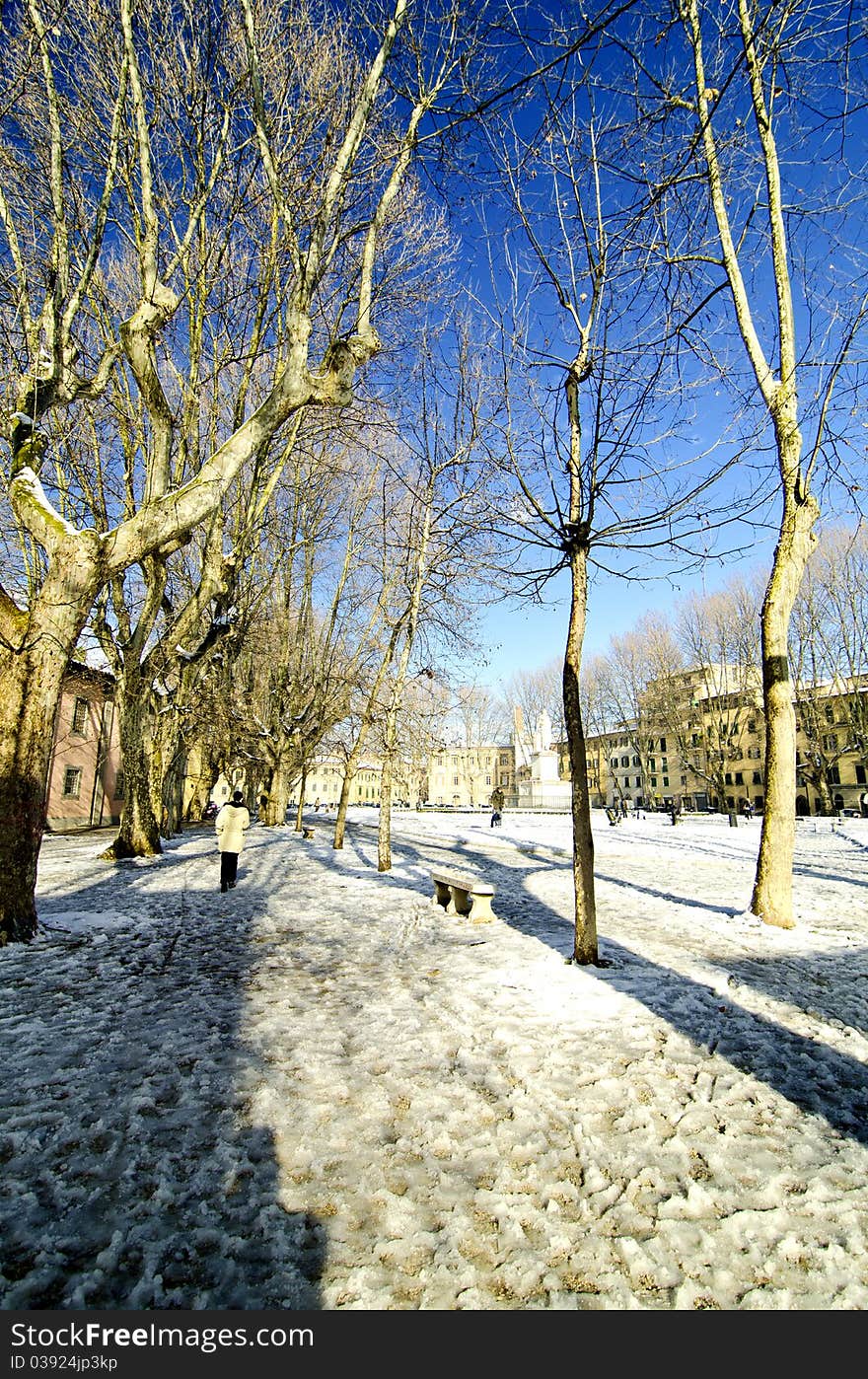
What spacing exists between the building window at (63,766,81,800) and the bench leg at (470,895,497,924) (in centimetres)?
2880

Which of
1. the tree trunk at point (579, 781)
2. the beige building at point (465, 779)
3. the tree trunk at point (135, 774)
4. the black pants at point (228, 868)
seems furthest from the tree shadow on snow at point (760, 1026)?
the beige building at point (465, 779)

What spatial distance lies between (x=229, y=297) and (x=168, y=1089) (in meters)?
13.1

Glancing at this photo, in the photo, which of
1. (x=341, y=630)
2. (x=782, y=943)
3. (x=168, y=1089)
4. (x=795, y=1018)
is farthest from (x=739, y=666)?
(x=168, y=1089)

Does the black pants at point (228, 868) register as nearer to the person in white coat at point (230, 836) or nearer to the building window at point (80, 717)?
the person in white coat at point (230, 836)

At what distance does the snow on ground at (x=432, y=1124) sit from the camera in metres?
2.12

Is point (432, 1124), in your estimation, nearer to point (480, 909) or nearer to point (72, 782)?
point (480, 909)

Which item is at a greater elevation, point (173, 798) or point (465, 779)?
point (173, 798)

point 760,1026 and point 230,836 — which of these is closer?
point 760,1026

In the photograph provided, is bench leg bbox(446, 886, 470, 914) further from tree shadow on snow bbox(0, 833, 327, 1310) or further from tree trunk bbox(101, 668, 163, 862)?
tree trunk bbox(101, 668, 163, 862)

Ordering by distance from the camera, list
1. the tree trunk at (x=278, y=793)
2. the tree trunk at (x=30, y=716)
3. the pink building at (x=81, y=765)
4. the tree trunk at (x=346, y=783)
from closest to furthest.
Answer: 1. the tree trunk at (x=30, y=716)
2. the tree trunk at (x=346, y=783)
3. the tree trunk at (x=278, y=793)
4. the pink building at (x=81, y=765)

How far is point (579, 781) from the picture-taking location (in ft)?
20.2

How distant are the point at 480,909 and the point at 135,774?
9034 mm

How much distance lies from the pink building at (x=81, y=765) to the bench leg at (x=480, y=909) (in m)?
25.2

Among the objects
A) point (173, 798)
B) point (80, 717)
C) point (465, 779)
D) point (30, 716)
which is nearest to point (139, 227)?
point (30, 716)
